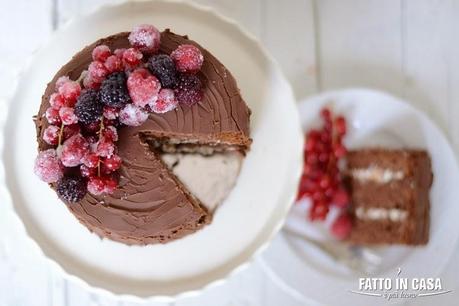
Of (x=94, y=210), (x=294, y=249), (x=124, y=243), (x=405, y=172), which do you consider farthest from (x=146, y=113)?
(x=405, y=172)

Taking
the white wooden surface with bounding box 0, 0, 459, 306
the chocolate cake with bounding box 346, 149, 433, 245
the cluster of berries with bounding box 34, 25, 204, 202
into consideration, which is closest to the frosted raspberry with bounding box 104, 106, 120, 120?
the cluster of berries with bounding box 34, 25, 204, 202

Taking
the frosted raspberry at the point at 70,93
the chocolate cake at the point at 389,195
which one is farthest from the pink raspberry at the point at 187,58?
the chocolate cake at the point at 389,195

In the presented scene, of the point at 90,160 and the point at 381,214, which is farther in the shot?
the point at 381,214

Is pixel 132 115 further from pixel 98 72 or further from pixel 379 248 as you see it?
pixel 379 248

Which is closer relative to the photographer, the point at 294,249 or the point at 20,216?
the point at 20,216

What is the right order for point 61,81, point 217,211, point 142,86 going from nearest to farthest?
point 142,86, point 61,81, point 217,211

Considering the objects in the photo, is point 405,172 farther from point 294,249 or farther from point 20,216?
point 20,216

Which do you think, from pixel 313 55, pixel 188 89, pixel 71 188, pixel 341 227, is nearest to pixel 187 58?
pixel 188 89
